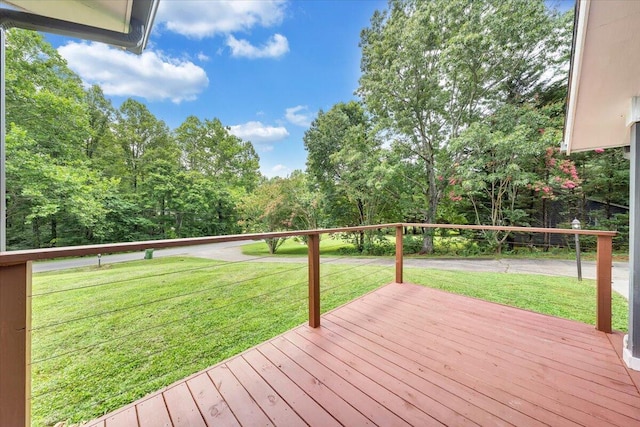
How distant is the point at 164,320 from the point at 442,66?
876cm

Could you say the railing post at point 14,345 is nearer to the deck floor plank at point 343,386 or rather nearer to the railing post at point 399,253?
the deck floor plank at point 343,386

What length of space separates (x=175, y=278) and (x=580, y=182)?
11347 millimetres

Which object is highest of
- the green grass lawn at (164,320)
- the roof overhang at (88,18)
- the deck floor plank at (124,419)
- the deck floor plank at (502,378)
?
the roof overhang at (88,18)

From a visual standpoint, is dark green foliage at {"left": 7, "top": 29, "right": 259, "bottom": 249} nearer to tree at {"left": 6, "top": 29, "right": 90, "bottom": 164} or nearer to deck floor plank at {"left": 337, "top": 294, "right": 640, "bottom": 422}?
tree at {"left": 6, "top": 29, "right": 90, "bottom": 164}

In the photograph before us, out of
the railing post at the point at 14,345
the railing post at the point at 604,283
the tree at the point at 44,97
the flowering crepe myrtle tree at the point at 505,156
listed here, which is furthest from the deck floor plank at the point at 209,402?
the tree at the point at 44,97

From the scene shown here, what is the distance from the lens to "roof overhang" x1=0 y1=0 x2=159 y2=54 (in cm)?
170

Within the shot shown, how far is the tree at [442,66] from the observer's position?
6449mm

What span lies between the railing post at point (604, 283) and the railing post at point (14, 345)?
380 centimetres

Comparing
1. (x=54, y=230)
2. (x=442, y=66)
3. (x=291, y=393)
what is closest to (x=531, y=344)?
(x=291, y=393)

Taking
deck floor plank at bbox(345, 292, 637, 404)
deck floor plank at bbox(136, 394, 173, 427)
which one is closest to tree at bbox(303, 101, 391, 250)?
deck floor plank at bbox(345, 292, 637, 404)

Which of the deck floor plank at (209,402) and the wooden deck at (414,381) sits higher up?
the wooden deck at (414,381)

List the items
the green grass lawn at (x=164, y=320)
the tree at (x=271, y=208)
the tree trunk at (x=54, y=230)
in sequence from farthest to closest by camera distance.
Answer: the tree trunk at (x=54, y=230), the tree at (x=271, y=208), the green grass lawn at (x=164, y=320)

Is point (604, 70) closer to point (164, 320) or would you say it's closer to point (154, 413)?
point (154, 413)

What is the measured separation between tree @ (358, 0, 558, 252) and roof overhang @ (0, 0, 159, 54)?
7.23 metres
